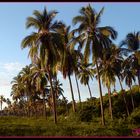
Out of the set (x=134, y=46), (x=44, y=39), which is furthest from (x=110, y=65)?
(x=44, y=39)

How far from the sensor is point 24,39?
40.0m

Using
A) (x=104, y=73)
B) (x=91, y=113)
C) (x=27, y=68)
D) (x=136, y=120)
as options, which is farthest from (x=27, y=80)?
(x=136, y=120)

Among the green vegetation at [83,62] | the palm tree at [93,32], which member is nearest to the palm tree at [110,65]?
the green vegetation at [83,62]

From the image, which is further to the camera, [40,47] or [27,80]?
[27,80]

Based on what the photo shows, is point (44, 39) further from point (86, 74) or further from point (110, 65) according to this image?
point (86, 74)

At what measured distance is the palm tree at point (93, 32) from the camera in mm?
39406

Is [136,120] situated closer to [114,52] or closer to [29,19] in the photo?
[114,52]

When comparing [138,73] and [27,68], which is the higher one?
[27,68]

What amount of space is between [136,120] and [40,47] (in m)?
17.9

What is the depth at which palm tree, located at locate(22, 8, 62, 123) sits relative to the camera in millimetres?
39500

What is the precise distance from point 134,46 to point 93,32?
47.9ft

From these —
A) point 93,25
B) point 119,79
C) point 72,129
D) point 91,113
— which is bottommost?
point 72,129

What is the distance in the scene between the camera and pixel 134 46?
53375mm

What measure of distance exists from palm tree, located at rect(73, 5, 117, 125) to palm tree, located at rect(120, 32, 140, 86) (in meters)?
11.8
